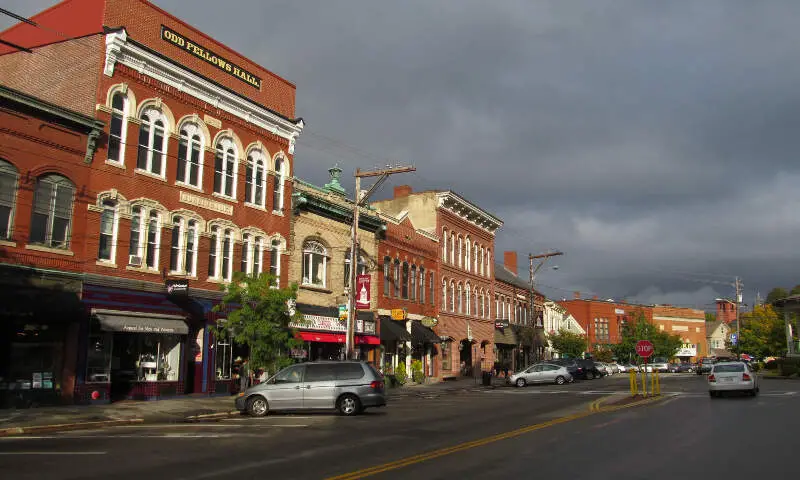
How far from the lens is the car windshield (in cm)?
2616

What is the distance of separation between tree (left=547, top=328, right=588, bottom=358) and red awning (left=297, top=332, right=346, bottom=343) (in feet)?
135

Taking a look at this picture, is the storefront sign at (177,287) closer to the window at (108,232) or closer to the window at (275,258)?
the window at (108,232)

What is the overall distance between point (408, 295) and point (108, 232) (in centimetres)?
2230

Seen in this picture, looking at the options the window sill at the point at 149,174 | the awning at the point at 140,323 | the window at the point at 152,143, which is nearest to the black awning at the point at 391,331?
the awning at the point at 140,323

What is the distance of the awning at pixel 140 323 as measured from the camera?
2332 centimetres

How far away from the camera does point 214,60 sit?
29875mm

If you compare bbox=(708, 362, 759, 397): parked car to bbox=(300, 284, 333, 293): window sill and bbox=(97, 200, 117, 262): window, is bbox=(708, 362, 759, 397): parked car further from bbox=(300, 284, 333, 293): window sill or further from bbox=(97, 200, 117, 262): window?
bbox=(97, 200, 117, 262): window

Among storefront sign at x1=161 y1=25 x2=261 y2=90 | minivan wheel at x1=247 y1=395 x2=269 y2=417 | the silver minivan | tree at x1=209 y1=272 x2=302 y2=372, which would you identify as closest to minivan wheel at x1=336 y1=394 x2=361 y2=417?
the silver minivan

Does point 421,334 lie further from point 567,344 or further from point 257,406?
point 567,344

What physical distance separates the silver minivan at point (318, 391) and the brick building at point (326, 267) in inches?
403

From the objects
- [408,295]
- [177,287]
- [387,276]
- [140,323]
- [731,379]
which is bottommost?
[731,379]

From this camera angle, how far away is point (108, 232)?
2455 centimetres

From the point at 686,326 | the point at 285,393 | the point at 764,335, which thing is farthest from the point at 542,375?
the point at 686,326

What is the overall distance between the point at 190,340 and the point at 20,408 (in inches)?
283
